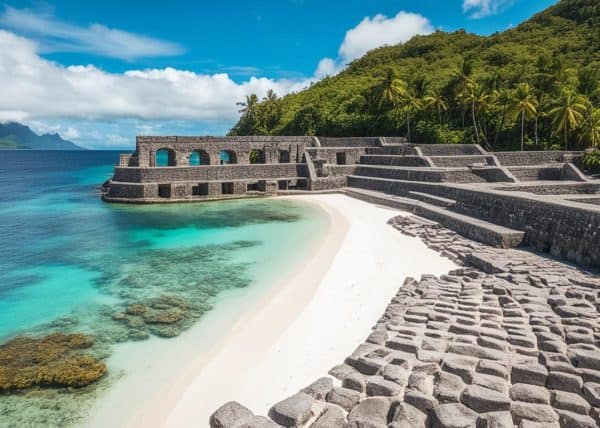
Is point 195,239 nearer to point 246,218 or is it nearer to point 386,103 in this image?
point 246,218

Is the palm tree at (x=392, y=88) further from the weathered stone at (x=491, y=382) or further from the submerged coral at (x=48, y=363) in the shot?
the weathered stone at (x=491, y=382)

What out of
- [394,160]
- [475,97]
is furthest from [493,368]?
[475,97]

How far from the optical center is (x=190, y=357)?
7516mm

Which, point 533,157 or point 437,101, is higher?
point 437,101

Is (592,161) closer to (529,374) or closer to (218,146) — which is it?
(218,146)

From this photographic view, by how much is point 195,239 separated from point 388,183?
13.9 metres

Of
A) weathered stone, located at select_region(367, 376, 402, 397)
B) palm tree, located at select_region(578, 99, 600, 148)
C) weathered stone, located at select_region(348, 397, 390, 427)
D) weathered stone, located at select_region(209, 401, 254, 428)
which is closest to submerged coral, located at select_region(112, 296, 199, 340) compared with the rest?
weathered stone, located at select_region(209, 401, 254, 428)

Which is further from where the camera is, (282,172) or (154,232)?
(282,172)

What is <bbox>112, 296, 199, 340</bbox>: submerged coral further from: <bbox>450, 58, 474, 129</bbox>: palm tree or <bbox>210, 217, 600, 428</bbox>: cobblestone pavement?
<bbox>450, 58, 474, 129</bbox>: palm tree

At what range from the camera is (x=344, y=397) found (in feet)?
17.6

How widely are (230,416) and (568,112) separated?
28.8m

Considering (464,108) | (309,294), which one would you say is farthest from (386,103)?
(309,294)

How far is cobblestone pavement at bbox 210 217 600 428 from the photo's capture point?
4.79 metres

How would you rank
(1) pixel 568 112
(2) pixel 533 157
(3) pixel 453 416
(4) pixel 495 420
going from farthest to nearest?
(2) pixel 533 157
(1) pixel 568 112
(3) pixel 453 416
(4) pixel 495 420
